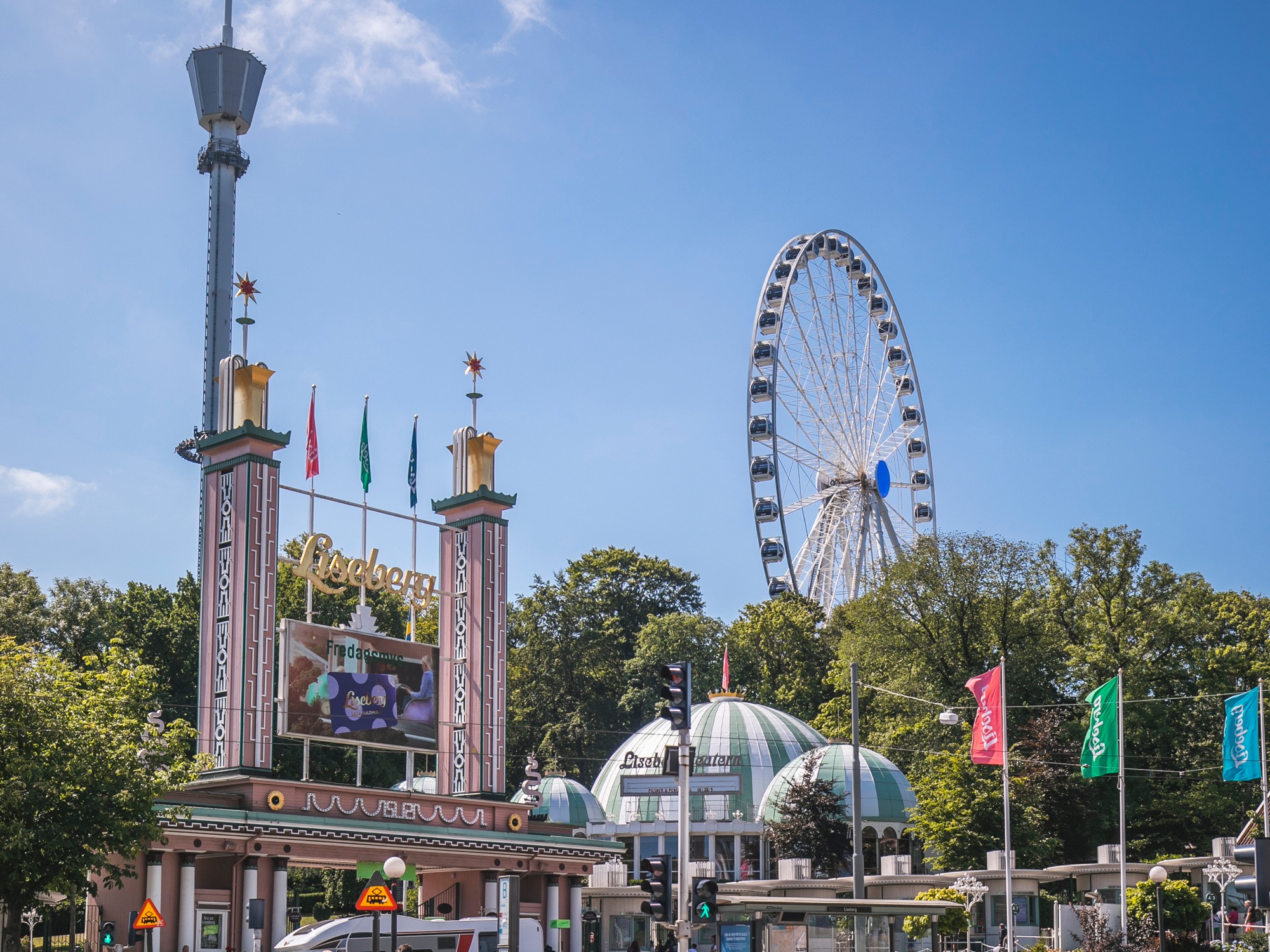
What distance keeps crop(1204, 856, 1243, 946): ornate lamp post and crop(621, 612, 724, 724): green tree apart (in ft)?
160

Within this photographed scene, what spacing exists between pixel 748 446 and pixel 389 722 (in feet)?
116

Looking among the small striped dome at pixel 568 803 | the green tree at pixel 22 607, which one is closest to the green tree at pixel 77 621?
the green tree at pixel 22 607

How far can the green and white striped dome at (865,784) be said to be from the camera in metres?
73.9

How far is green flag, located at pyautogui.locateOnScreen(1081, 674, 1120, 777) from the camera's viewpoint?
49000 mm

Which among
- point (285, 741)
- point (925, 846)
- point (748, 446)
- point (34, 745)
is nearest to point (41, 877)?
point (34, 745)

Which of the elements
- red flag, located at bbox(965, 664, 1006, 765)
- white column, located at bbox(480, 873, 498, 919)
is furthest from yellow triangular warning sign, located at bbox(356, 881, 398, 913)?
red flag, located at bbox(965, 664, 1006, 765)

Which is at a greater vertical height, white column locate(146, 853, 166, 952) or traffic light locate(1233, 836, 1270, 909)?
traffic light locate(1233, 836, 1270, 909)

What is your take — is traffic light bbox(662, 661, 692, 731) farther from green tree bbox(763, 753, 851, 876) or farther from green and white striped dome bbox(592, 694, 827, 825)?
green and white striped dome bbox(592, 694, 827, 825)

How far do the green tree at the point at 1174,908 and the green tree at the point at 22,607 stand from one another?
2146 inches

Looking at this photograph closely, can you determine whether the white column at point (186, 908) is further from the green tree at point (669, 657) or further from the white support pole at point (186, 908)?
the green tree at point (669, 657)

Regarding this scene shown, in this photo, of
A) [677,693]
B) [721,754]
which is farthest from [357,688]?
[721,754]

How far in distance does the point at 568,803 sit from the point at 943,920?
105 ft

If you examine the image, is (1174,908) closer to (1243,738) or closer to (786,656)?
(1243,738)

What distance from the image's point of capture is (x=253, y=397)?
51.5m
